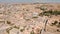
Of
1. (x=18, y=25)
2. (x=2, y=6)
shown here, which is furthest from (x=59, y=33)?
(x=2, y=6)

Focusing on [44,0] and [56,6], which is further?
[44,0]

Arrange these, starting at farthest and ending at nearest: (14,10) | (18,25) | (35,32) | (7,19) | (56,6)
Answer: (56,6)
(14,10)
(7,19)
(18,25)
(35,32)

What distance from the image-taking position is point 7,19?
10.1 m

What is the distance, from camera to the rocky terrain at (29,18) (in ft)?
29.6

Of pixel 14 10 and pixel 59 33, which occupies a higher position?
pixel 14 10

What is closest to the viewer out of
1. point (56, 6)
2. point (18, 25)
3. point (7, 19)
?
point (18, 25)

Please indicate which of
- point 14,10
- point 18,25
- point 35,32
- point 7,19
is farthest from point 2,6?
point 35,32

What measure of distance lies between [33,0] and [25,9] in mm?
2162

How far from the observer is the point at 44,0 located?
43.3 ft

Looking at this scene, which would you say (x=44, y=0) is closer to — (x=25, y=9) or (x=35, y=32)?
(x=25, y=9)

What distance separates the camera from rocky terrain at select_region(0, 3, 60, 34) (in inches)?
355

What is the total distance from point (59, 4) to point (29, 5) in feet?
6.08

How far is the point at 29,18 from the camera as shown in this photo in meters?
10.2

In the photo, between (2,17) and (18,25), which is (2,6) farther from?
(18,25)
